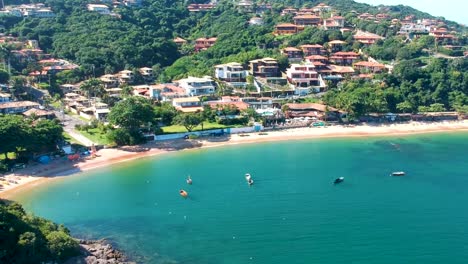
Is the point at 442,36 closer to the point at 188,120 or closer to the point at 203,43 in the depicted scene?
the point at 203,43

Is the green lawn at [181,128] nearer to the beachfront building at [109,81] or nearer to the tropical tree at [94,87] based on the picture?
the tropical tree at [94,87]

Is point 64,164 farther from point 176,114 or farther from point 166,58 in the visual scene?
point 166,58

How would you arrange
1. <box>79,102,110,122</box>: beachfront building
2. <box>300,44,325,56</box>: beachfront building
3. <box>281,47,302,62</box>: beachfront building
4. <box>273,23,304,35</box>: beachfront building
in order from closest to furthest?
<box>79,102,110,122</box>: beachfront building → <box>281,47,302,62</box>: beachfront building → <box>300,44,325,56</box>: beachfront building → <box>273,23,304,35</box>: beachfront building

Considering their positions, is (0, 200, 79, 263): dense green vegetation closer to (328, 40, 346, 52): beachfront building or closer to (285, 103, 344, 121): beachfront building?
(285, 103, 344, 121): beachfront building

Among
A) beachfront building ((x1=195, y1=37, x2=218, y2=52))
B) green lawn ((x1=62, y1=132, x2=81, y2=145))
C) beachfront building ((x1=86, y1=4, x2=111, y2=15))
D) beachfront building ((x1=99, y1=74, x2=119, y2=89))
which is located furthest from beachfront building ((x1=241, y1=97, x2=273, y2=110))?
beachfront building ((x1=86, y1=4, x2=111, y2=15))

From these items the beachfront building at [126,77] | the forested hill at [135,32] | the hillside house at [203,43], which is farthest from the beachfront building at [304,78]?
the beachfront building at [126,77]
